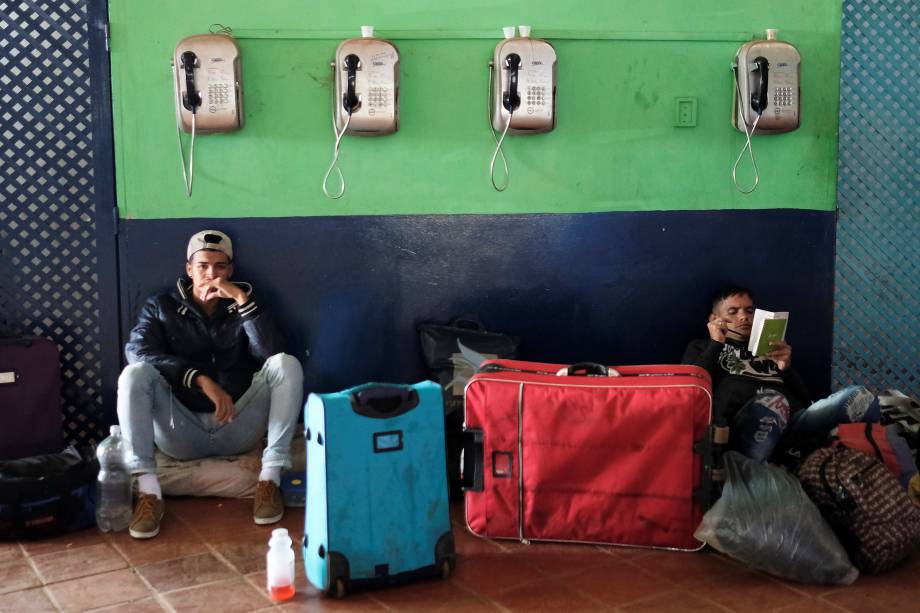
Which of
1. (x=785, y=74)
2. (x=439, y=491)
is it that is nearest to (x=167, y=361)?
(x=439, y=491)

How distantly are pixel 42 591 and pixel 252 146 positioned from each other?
6.19ft

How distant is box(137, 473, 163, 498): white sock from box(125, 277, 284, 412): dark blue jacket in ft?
1.10

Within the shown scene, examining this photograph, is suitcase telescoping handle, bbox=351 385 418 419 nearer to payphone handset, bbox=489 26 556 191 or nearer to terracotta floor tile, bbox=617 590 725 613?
terracotta floor tile, bbox=617 590 725 613

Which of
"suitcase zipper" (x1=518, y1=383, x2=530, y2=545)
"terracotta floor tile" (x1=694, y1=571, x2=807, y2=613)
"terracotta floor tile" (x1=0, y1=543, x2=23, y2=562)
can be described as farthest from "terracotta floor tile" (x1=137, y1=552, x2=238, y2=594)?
"terracotta floor tile" (x1=694, y1=571, x2=807, y2=613)

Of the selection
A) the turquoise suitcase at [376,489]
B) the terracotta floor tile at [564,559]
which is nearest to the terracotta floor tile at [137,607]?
the turquoise suitcase at [376,489]

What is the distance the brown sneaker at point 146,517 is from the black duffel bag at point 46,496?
18cm

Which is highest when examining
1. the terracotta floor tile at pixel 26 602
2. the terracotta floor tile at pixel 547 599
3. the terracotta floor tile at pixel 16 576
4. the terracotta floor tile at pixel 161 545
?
the terracotta floor tile at pixel 161 545

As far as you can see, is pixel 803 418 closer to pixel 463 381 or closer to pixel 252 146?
pixel 463 381

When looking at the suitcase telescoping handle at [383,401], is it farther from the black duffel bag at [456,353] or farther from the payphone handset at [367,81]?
the payphone handset at [367,81]

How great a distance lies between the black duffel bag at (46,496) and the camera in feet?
9.89

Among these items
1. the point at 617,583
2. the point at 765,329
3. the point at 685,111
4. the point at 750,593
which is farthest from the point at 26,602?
the point at 685,111

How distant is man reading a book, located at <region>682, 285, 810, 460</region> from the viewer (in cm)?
319

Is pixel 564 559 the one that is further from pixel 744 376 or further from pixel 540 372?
pixel 744 376

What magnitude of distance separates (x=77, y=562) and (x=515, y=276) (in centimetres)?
203
